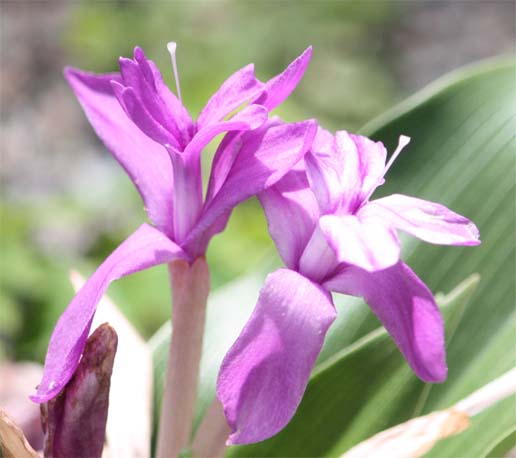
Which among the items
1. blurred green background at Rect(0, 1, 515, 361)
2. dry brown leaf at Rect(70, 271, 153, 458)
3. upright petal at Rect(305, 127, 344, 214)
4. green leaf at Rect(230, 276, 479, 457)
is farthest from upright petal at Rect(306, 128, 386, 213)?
blurred green background at Rect(0, 1, 515, 361)

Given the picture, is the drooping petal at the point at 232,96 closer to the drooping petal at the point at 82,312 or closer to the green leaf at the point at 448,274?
the drooping petal at the point at 82,312

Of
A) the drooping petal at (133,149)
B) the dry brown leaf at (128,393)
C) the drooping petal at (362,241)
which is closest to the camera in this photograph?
the drooping petal at (362,241)

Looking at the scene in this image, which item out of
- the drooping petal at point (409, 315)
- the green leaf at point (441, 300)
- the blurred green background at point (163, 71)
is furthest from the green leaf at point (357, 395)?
the blurred green background at point (163, 71)

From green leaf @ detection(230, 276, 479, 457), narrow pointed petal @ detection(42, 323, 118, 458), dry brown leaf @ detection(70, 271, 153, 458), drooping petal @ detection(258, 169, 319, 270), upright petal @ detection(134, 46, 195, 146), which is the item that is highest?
upright petal @ detection(134, 46, 195, 146)

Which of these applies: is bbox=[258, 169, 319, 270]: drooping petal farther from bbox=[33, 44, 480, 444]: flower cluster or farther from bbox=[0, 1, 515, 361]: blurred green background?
bbox=[0, 1, 515, 361]: blurred green background

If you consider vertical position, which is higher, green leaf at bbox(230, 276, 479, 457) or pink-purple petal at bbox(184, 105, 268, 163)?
pink-purple petal at bbox(184, 105, 268, 163)

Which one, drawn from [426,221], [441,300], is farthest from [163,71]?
[426,221]

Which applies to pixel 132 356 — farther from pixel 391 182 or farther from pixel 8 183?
pixel 8 183
